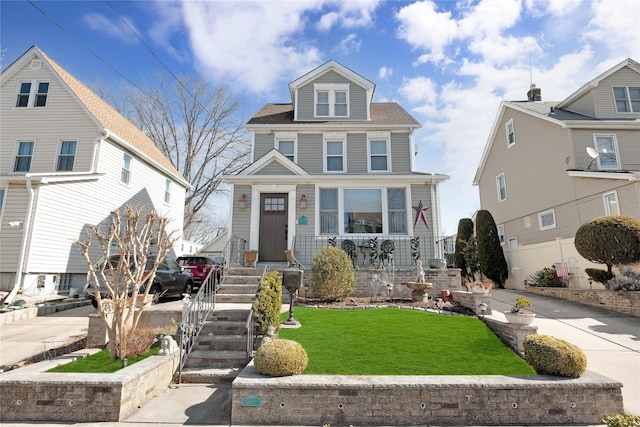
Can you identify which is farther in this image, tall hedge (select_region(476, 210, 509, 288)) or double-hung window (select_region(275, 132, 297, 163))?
tall hedge (select_region(476, 210, 509, 288))

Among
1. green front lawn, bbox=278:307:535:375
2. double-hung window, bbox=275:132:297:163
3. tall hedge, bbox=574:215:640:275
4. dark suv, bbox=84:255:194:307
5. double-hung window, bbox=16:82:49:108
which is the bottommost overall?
green front lawn, bbox=278:307:535:375

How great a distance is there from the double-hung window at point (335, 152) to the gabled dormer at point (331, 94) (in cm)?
110

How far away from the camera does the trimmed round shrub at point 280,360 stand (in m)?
4.52

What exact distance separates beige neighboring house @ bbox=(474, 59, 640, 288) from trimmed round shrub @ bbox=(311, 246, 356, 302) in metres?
8.61

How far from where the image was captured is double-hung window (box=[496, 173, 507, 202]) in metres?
19.9

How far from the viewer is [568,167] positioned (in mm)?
14891

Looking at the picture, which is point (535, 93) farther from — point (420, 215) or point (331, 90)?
point (420, 215)

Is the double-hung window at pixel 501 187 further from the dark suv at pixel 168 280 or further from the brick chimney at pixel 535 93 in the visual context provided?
the dark suv at pixel 168 280

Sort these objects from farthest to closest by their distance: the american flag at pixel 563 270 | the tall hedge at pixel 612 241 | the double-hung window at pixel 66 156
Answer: the double-hung window at pixel 66 156 → the american flag at pixel 563 270 → the tall hedge at pixel 612 241

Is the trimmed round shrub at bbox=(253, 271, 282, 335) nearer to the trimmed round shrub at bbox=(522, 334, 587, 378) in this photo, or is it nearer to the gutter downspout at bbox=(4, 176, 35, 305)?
the trimmed round shrub at bbox=(522, 334, 587, 378)

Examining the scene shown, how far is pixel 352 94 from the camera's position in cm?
1542

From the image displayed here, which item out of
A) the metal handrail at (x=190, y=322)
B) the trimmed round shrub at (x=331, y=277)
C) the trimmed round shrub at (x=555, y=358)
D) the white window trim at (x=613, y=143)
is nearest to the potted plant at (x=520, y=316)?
the trimmed round shrub at (x=555, y=358)

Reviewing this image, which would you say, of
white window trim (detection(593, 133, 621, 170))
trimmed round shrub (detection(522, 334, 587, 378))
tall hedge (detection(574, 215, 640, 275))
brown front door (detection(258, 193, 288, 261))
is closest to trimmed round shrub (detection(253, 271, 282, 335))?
trimmed round shrub (detection(522, 334, 587, 378))

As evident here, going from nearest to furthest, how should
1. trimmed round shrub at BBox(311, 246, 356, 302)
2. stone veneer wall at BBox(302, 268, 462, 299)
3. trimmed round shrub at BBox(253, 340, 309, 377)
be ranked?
trimmed round shrub at BBox(253, 340, 309, 377) < trimmed round shrub at BBox(311, 246, 356, 302) < stone veneer wall at BBox(302, 268, 462, 299)
